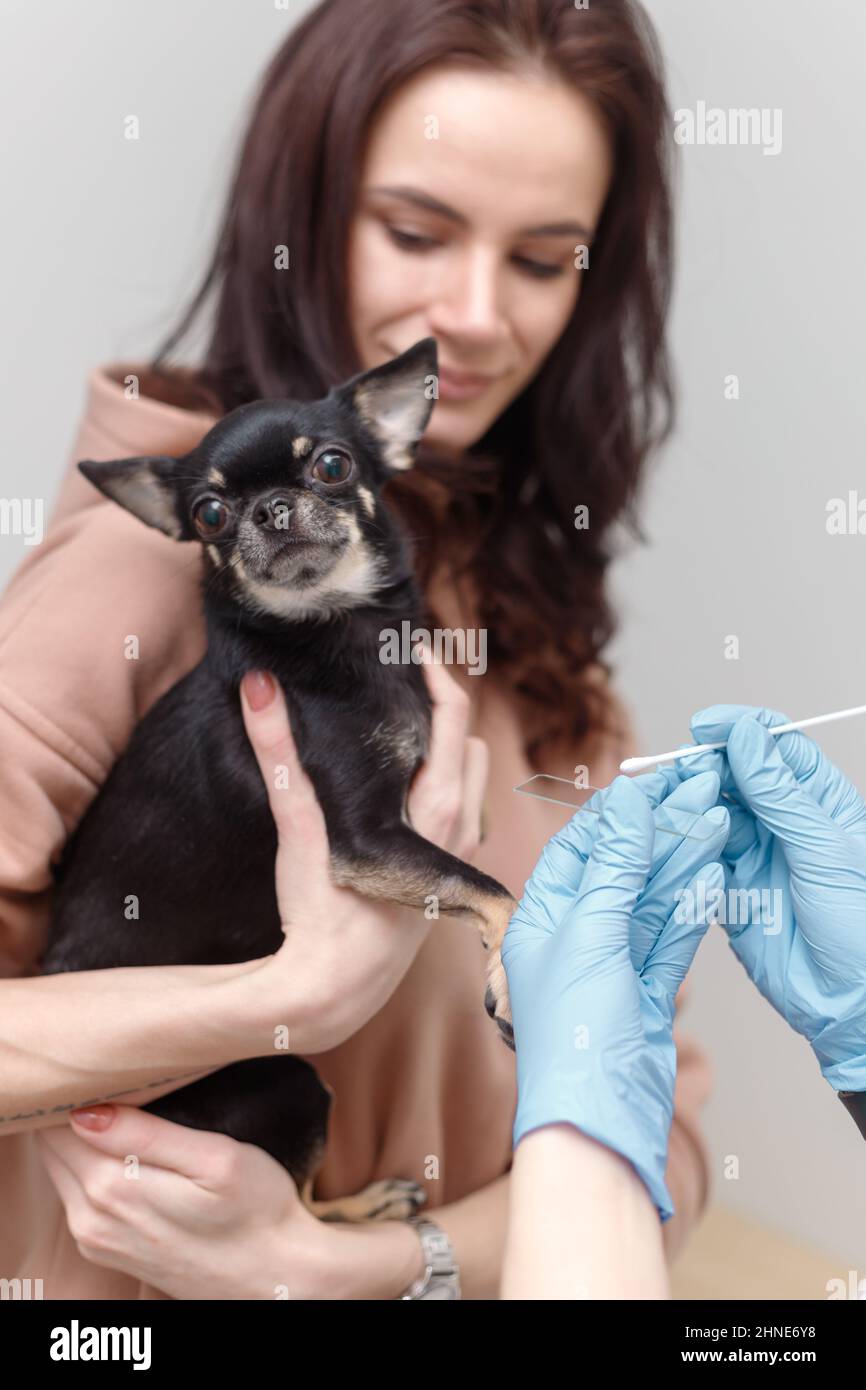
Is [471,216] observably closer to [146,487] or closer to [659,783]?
[146,487]

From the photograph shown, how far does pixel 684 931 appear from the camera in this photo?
1.24 meters

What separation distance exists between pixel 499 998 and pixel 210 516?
0.59 meters

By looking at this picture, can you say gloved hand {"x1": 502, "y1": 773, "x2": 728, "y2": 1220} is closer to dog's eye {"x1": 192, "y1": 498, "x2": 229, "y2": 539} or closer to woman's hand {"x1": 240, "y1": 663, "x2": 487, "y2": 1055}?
woman's hand {"x1": 240, "y1": 663, "x2": 487, "y2": 1055}

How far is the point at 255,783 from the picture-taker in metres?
1.36

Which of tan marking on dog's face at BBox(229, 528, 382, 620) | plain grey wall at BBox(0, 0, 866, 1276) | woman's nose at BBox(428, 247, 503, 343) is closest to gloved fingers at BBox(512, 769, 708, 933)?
tan marking on dog's face at BBox(229, 528, 382, 620)

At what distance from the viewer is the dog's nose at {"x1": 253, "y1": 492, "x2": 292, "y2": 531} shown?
1261 millimetres

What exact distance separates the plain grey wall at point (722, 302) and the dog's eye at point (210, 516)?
102 cm

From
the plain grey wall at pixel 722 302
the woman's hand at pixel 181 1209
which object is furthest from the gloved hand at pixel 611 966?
the plain grey wall at pixel 722 302

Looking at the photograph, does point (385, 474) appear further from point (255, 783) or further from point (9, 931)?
point (9, 931)

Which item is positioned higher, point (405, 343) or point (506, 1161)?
point (405, 343)

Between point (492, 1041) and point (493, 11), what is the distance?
1308 mm

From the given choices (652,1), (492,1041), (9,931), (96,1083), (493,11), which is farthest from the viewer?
(652,1)

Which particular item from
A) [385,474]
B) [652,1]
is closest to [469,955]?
[385,474]

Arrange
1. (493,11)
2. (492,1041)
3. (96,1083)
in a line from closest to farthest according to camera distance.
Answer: (96,1083)
(493,11)
(492,1041)
